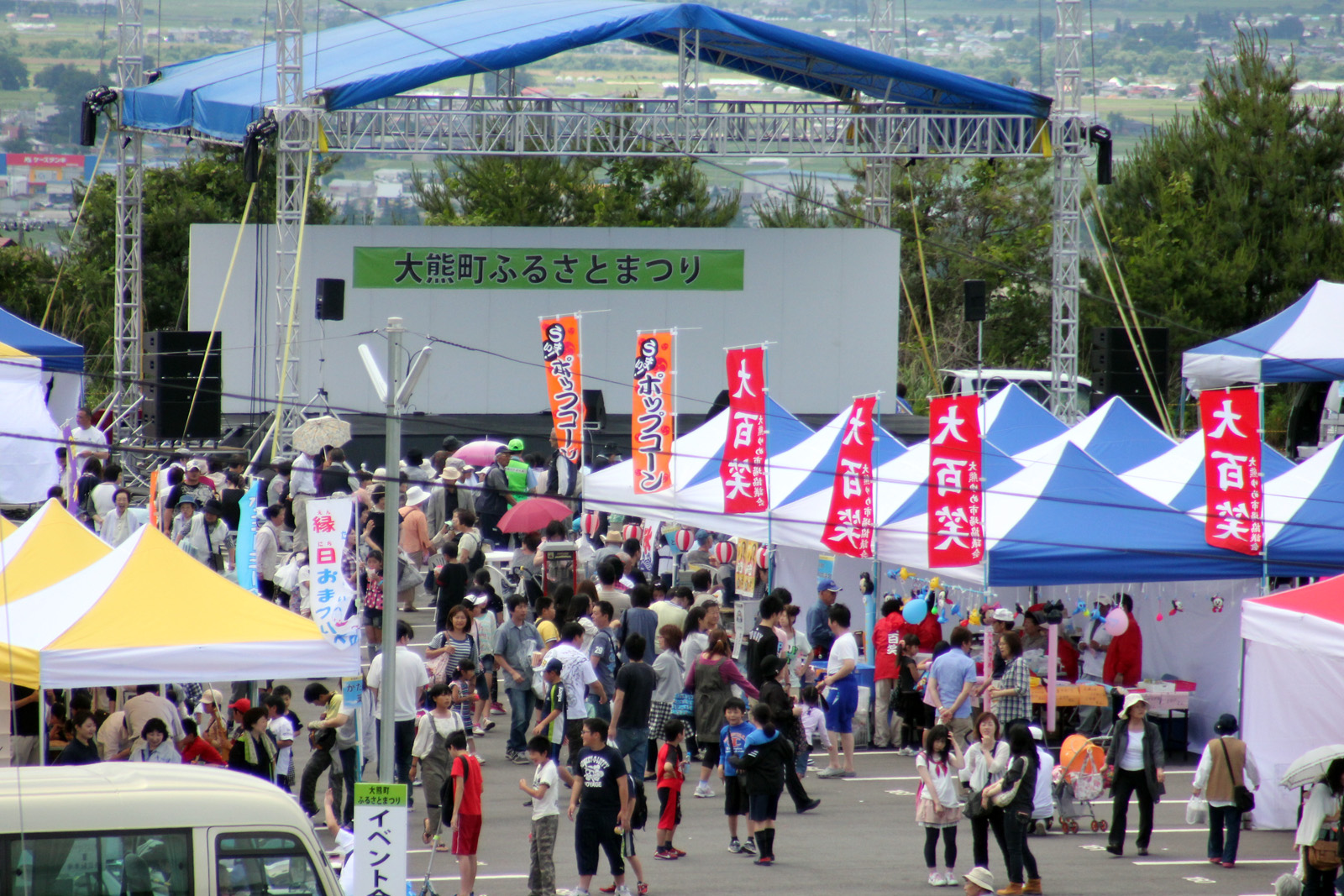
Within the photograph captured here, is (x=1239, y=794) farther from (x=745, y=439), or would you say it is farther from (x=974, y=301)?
(x=974, y=301)

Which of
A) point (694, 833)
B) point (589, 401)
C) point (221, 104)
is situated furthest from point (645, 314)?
point (694, 833)

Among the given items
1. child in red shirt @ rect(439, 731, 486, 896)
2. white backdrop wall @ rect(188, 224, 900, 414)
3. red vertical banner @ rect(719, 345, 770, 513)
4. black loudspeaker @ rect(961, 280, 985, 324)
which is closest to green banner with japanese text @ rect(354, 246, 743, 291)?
white backdrop wall @ rect(188, 224, 900, 414)

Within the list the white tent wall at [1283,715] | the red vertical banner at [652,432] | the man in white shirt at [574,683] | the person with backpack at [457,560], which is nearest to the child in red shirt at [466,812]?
the man in white shirt at [574,683]

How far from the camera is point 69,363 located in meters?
24.6

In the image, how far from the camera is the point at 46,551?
36.4ft

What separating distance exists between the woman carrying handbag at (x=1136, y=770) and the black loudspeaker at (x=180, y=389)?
12915mm

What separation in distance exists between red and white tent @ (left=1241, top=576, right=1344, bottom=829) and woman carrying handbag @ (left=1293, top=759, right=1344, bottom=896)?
129 cm

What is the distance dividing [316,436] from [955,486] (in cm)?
1120

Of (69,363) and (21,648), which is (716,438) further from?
(69,363)

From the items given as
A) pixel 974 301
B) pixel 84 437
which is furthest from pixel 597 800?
pixel 974 301

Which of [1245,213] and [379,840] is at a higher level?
[1245,213]

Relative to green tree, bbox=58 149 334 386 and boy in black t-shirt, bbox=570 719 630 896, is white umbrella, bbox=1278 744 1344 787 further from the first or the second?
green tree, bbox=58 149 334 386

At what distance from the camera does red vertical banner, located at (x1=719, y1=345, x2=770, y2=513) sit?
15594 mm

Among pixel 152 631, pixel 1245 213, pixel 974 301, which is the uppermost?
pixel 1245 213
